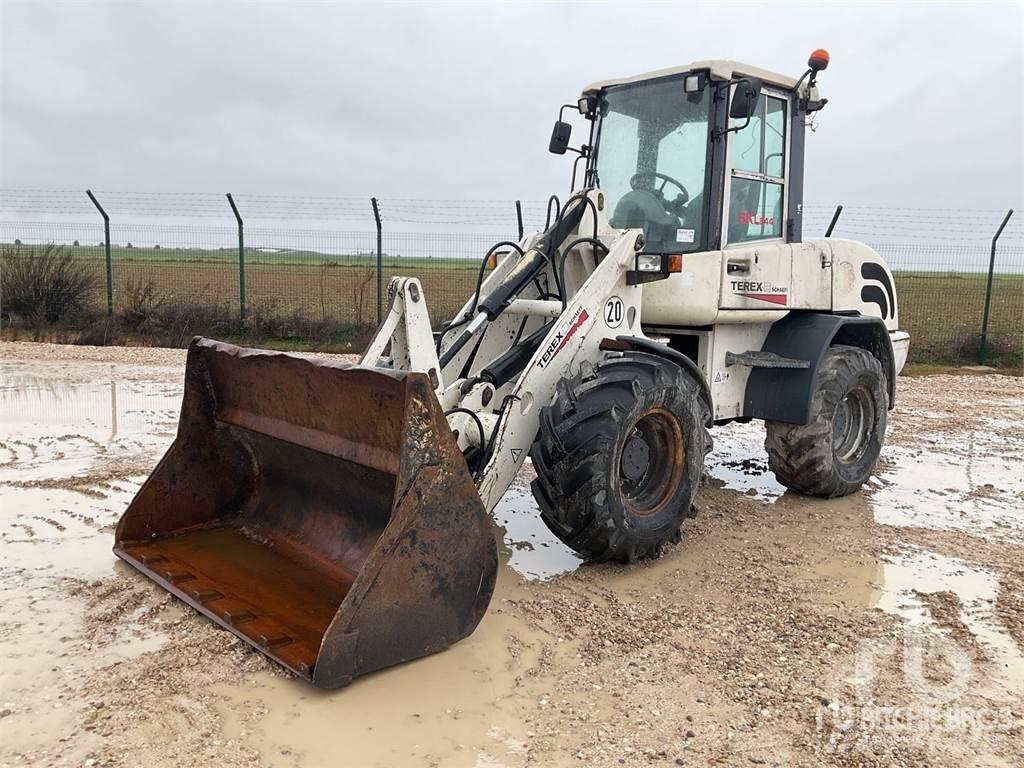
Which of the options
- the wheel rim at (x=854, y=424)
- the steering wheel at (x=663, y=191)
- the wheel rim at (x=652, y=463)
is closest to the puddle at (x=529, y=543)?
the wheel rim at (x=652, y=463)

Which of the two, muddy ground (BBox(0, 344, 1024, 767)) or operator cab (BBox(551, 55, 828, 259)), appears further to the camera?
operator cab (BBox(551, 55, 828, 259))

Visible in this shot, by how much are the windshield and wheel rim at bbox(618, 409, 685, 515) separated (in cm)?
130

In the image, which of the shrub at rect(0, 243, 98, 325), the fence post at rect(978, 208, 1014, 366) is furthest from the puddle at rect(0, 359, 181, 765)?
the fence post at rect(978, 208, 1014, 366)

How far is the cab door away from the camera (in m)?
5.34

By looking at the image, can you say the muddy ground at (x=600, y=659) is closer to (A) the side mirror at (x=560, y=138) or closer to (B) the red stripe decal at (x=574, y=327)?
(B) the red stripe decal at (x=574, y=327)

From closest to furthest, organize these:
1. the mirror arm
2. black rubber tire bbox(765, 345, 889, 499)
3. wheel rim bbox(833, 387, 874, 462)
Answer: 1. the mirror arm
2. black rubber tire bbox(765, 345, 889, 499)
3. wheel rim bbox(833, 387, 874, 462)

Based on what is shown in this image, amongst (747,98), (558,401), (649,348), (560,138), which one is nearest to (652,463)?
(649,348)

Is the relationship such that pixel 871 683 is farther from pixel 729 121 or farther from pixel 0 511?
pixel 0 511

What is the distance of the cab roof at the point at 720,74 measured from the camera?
5.18 metres

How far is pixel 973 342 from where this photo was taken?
44.3 ft

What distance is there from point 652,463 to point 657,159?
2.08 meters

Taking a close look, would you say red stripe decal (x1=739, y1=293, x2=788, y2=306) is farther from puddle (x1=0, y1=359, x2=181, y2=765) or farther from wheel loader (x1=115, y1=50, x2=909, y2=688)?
puddle (x1=0, y1=359, x2=181, y2=765)

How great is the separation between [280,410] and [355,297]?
30.8ft

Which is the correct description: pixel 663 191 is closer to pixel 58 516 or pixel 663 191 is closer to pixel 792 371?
pixel 792 371
